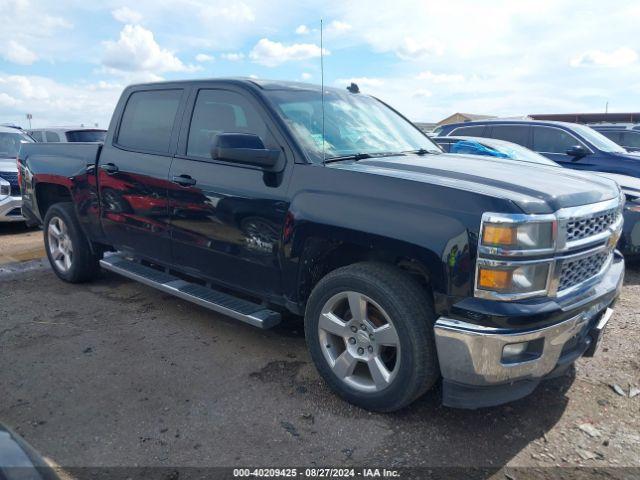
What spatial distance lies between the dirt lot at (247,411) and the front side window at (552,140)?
15.7 feet

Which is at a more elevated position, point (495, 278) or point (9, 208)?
point (495, 278)

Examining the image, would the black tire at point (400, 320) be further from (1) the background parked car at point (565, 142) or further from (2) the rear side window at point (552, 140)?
(2) the rear side window at point (552, 140)

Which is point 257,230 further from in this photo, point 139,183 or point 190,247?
point 139,183

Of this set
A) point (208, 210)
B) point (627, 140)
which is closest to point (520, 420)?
point (208, 210)

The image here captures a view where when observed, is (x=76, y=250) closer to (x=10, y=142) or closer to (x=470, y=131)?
(x=10, y=142)

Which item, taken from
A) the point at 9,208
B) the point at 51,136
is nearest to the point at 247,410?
the point at 9,208

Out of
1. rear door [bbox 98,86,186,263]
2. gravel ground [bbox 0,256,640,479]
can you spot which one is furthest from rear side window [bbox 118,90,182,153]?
gravel ground [bbox 0,256,640,479]

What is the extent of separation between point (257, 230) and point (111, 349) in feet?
4.93

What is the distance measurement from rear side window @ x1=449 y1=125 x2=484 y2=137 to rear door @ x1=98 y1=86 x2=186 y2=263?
6.28 meters

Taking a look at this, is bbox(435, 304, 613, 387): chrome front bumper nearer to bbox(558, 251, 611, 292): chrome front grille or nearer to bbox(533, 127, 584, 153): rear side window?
bbox(558, 251, 611, 292): chrome front grille

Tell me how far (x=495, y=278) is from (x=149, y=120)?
10.5 feet

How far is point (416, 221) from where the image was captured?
2.71 m

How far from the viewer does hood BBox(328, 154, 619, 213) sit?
Answer: 8.64ft

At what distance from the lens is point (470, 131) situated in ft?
30.7
